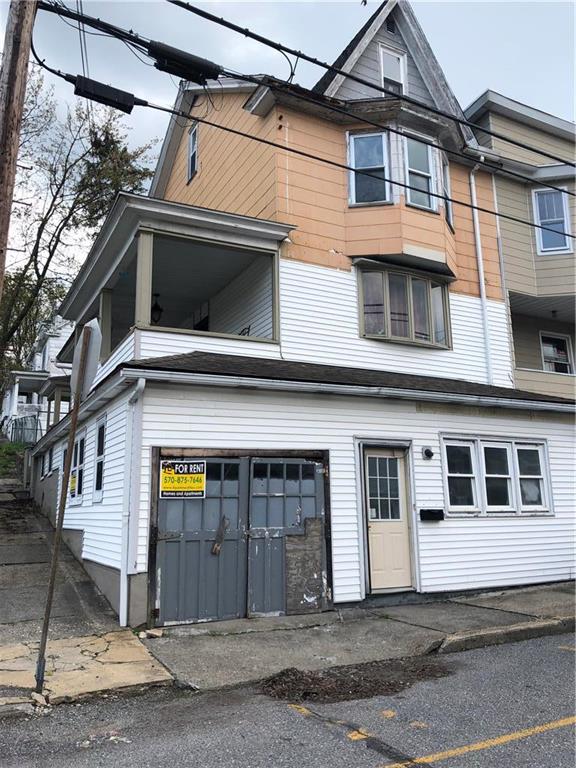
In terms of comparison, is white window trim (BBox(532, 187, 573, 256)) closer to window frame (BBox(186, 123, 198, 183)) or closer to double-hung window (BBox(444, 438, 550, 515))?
double-hung window (BBox(444, 438, 550, 515))

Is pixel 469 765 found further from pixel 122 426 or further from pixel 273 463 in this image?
pixel 122 426

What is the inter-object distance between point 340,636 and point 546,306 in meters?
11.1

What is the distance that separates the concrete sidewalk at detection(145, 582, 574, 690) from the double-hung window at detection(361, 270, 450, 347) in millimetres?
5058

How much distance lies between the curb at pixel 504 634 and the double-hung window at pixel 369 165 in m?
8.05

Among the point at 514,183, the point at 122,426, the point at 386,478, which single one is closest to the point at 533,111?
the point at 514,183

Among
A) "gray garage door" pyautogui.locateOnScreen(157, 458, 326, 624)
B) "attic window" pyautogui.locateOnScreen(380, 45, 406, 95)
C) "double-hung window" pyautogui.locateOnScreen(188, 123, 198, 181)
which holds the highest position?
"attic window" pyautogui.locateOnScreen(380, 45, 406, 95)

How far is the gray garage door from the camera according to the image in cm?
802

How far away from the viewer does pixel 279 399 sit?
9.23 metres

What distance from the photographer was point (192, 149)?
15859 millimetres

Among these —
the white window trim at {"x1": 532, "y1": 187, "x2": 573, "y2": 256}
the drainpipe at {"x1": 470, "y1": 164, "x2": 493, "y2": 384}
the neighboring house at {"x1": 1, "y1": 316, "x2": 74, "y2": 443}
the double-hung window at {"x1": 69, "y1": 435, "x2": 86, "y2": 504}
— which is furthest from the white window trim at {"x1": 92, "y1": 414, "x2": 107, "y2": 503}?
the neighboring house at {"x1": 1, "y1": 316, "x2": 74, "y2": 443}

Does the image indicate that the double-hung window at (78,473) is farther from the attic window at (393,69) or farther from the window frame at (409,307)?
the attic window at (393,69)

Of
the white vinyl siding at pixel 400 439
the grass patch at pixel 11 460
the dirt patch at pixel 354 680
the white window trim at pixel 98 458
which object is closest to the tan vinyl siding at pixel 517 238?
the white vinyl siding at pixel 400 439

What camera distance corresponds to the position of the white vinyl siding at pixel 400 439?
8.57 meters

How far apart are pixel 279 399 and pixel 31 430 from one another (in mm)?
23485
